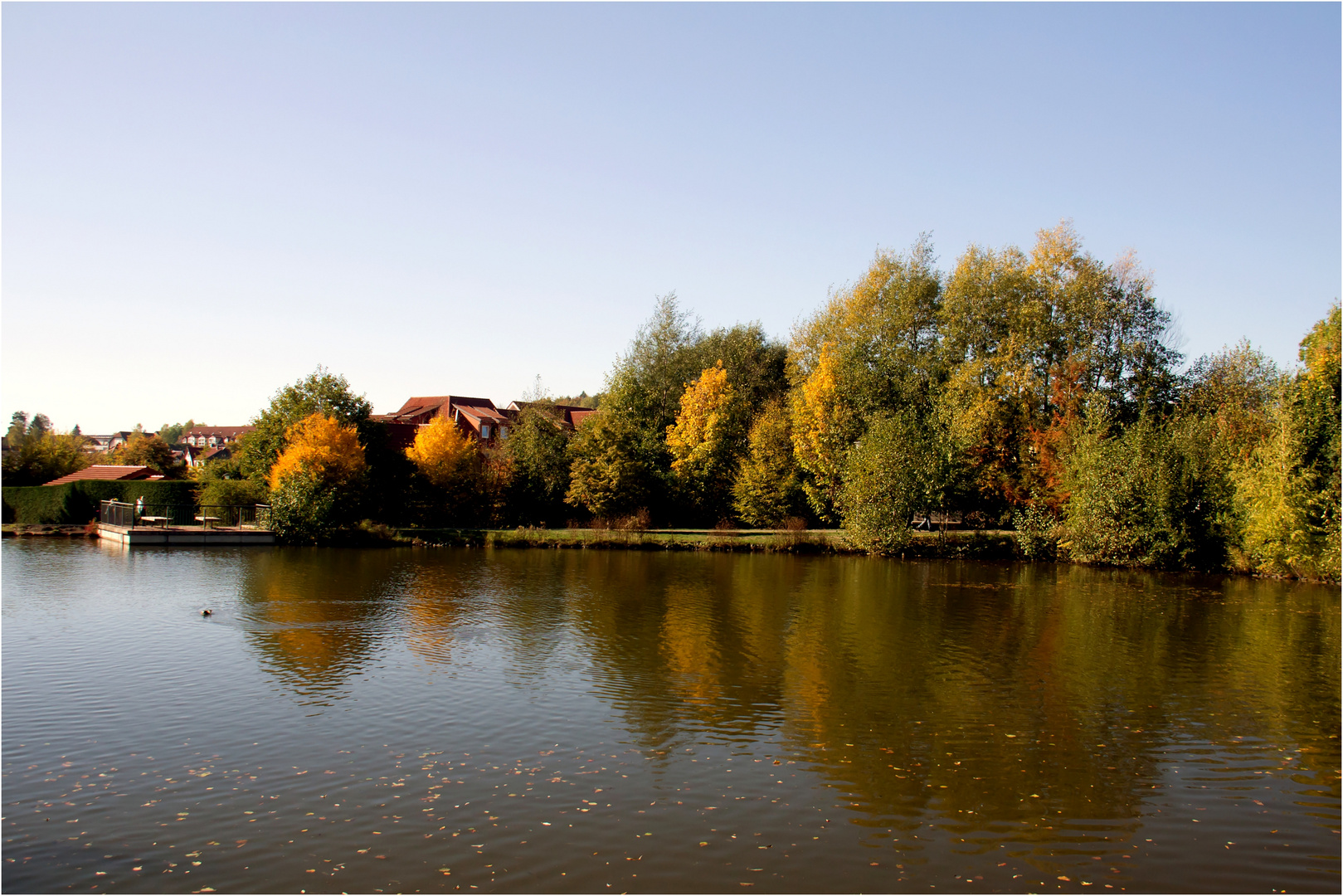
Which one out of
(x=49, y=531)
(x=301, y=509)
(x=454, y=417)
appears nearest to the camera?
(x=301, y=509)

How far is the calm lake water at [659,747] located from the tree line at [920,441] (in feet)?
41.9

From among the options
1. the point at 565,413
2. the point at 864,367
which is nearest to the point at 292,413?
the point at 565,413

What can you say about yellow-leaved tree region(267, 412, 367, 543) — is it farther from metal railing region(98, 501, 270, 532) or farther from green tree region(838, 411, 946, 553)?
green tree region(838, 411, 946, 553)

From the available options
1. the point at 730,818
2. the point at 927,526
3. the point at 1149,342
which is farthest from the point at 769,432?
the point at 730,818

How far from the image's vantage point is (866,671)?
19062mm

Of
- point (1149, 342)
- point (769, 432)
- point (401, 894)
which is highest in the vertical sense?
point (1149, 342)

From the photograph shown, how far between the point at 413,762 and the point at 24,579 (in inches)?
1015

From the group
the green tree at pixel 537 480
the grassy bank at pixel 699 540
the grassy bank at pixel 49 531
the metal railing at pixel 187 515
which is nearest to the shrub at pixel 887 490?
the grassy bank at pixel 699 540

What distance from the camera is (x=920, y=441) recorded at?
46.8 metres

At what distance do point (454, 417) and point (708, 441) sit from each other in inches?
1052

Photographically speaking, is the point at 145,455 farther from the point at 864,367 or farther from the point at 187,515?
the point at 864,367

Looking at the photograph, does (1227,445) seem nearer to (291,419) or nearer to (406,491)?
(406,491)

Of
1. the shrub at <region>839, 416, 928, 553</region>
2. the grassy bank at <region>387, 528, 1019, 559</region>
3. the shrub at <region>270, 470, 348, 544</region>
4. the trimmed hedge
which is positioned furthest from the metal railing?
the shrub at <region>839, 416, 928, 553</region>

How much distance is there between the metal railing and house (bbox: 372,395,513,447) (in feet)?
41.5
